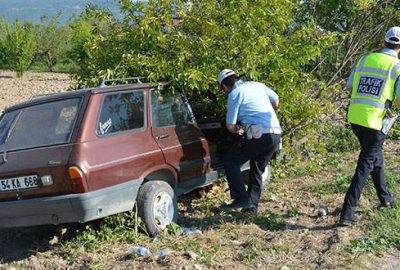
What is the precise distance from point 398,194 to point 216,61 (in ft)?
8.91

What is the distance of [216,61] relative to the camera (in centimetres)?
708

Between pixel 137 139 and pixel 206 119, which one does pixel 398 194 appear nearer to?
pixel 206 119

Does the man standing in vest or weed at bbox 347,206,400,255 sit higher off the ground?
the man standing in vest

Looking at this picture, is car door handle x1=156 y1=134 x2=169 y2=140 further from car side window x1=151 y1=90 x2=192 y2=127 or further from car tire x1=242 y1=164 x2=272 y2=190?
car tire x1=242 y1=164 x2=272 y2=190

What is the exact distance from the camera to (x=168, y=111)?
21.1ft

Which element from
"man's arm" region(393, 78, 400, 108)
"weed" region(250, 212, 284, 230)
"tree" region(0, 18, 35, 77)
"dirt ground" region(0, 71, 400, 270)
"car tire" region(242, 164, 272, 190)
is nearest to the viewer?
"dirt ground" region(0, 71, 400, 270)

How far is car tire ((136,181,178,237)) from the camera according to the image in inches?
221

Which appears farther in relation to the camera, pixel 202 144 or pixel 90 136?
pixel 202 144

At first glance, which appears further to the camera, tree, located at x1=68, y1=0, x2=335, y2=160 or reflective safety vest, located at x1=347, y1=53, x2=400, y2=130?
tree, located at x1=68, y1=0, x2=335, y2=160

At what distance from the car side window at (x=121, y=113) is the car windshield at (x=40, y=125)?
0.28 metres

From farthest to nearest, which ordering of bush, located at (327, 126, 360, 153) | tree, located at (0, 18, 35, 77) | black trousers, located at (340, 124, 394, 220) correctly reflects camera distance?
1. tree, located at (0, 18, 35, 77)
2. bush, located at (327, 126, 360, 153)
3. black trousers, located at (340, 124, 394, 220)

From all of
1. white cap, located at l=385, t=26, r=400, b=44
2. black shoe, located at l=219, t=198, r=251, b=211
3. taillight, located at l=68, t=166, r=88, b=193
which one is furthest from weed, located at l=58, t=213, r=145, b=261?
white cap, located at l=385, t=26, r=400, b=44

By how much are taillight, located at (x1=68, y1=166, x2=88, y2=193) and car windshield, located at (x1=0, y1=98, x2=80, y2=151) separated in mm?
399

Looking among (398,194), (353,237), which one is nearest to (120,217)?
(353,237)
